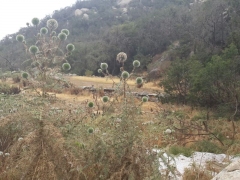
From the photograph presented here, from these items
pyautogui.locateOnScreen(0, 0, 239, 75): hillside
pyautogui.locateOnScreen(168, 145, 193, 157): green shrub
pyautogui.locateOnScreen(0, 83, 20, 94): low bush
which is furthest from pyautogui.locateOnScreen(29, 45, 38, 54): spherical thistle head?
pyautogui.locateOnScreen(0, 83, 20, 94): low bush

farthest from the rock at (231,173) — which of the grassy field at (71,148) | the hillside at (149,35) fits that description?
the hillside at (149,35)

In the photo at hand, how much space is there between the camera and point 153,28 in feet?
87.8

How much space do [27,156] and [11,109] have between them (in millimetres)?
1364

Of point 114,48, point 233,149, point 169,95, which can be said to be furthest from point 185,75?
point 114,48

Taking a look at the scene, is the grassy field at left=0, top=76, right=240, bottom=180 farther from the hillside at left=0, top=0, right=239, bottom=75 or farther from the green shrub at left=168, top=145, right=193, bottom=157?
the hillside at left=0, top=0, right=239, bottom=75

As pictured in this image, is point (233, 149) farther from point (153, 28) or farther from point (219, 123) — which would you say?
point (153, 28)

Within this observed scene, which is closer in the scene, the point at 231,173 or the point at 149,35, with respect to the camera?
the point at 231,173

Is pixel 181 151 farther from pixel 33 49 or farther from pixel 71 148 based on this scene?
pixel 33 49

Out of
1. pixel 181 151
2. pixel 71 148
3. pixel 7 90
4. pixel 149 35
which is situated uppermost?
pixel 149 35

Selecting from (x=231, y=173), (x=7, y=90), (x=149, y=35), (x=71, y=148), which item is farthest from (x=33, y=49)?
(x=149, y=35)

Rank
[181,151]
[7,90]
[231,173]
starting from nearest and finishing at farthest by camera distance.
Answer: [231,173] < [181,151] < [7,90]

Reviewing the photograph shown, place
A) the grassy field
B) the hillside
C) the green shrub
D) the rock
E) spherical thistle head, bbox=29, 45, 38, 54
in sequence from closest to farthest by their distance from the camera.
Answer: the rock < the grassy field < spherical thistle head, bbox=29, 45, 38, 54 < the green shrub < the hillside

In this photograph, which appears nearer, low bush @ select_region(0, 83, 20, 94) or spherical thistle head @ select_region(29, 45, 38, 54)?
spherical thistle head @ select_region(29, 45, 38, 54)

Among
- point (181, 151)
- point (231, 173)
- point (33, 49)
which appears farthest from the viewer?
point (181, 151)
